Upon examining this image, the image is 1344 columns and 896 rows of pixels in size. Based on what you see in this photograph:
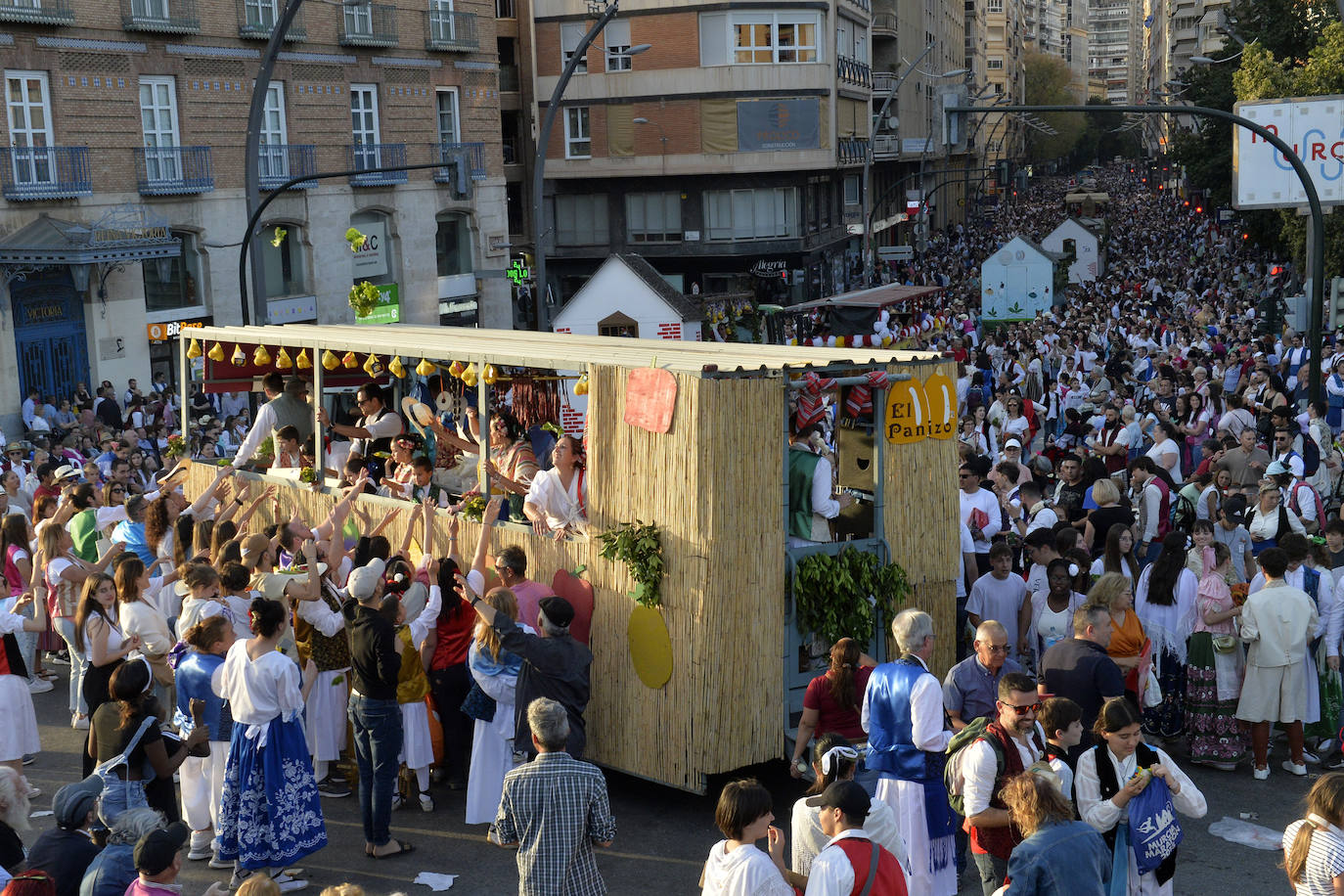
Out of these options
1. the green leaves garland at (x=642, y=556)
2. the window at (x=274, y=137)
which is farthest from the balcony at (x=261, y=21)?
the green leaves garland at (x=642, y=556)

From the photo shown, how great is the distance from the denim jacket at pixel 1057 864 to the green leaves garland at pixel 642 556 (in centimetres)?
367

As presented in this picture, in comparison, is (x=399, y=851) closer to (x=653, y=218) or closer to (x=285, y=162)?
(x=285, y=162)

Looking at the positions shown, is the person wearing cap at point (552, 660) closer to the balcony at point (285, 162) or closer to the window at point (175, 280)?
the window at point (175, 280)

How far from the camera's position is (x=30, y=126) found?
27016mm

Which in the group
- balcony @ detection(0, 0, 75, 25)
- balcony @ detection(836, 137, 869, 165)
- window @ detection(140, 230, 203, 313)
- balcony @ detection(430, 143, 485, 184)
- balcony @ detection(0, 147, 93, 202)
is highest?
balcony @ detection(0, 0, 75, 25)

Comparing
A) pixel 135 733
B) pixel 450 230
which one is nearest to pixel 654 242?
pixel 450 230

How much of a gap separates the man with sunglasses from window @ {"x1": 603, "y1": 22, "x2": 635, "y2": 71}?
45195 millimetres

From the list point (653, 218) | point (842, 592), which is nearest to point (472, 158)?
point (653, 218)

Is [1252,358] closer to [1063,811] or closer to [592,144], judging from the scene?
[1063,811]

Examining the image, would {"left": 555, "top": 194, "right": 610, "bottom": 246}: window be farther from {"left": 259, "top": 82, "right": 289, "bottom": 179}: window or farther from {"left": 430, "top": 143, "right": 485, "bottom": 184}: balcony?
{"left": 259, "top": 82, "right": 289, "bottom": 179}: window

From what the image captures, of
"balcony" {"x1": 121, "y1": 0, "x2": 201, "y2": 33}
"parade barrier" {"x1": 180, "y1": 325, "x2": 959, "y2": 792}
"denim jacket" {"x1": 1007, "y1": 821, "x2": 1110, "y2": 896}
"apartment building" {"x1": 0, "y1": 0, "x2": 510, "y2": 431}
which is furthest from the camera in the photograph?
"balcony" {"x1": 121, "y1": 0, "x2": 201, "y2": 33}

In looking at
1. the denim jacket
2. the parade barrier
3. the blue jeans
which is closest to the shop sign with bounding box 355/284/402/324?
the parade barrier

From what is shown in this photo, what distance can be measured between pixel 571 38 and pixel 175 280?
2331 centimetres

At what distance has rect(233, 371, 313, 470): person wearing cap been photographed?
494 inches
